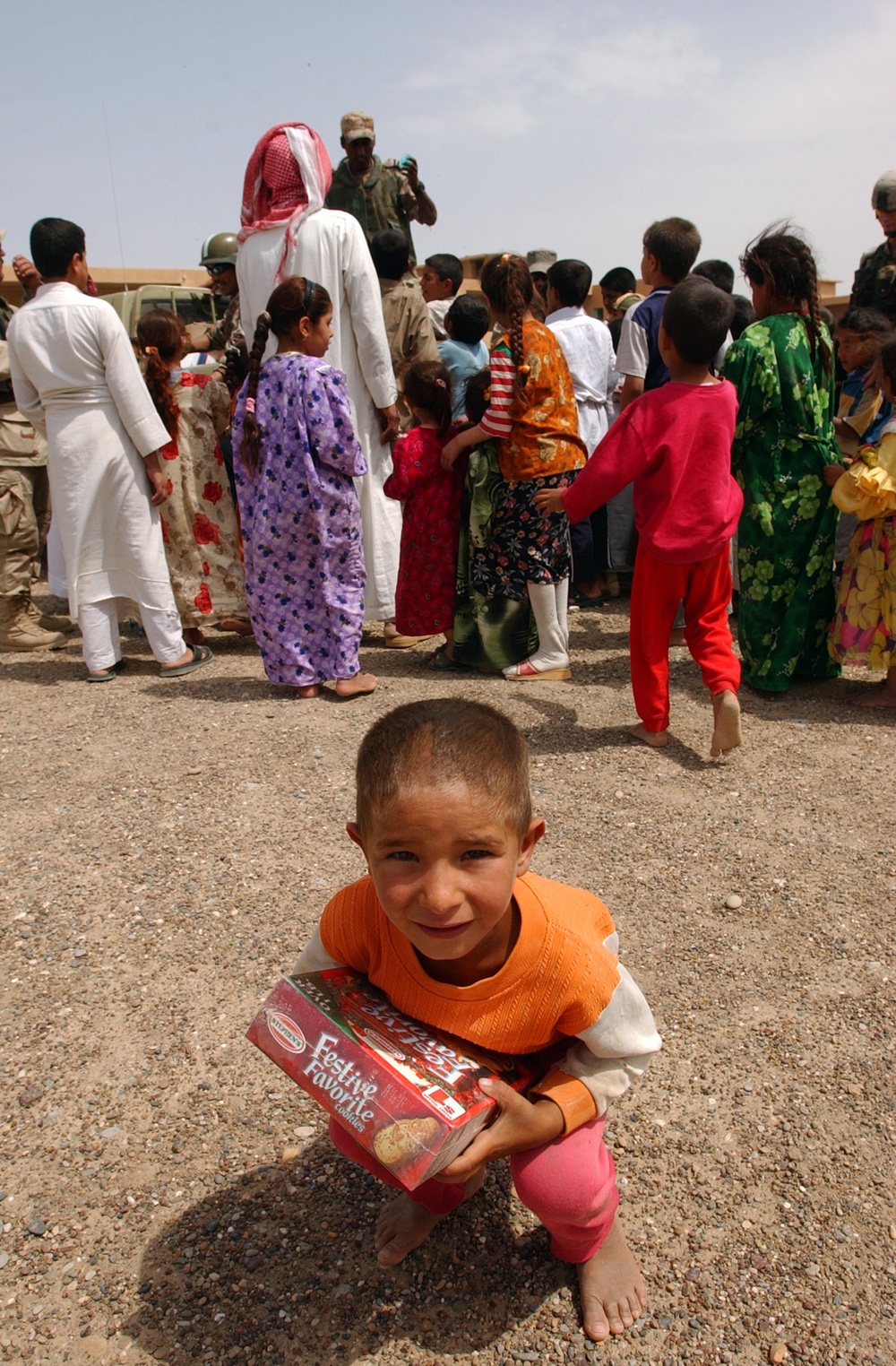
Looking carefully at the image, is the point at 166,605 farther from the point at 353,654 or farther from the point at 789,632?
the point at 789,632

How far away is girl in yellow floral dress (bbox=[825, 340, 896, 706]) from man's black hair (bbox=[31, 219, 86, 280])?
3.50m

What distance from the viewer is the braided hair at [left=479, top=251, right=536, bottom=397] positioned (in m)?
4.33

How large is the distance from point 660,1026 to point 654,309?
3.50 metres

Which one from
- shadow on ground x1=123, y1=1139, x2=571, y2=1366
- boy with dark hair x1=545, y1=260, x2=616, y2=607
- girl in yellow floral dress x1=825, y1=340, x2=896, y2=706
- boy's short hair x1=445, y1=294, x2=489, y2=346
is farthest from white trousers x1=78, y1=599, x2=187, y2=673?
shadow on ground x1=123, y1=1139, x2=571, y2=1366

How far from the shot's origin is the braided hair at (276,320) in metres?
4.25

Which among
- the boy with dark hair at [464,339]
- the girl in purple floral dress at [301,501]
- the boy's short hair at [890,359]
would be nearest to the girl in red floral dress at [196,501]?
the girl in purple floral dress at [301,501]

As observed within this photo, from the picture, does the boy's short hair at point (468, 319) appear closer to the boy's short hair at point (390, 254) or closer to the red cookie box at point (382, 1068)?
the boy's short hair at point (390, 254)

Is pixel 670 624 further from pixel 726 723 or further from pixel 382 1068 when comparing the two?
pixel 382 1068

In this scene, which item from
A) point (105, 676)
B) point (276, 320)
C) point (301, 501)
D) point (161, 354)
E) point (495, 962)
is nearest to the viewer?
point (495, 962)

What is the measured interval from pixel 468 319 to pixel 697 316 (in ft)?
7.69

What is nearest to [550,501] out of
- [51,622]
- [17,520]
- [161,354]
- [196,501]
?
[196,501]

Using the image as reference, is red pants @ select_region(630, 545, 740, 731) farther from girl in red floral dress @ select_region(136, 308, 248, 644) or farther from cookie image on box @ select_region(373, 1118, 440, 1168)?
girl in red floral dress @ select_region(136, 308, 248, 644)

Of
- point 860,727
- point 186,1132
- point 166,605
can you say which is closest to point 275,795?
point 186,1132

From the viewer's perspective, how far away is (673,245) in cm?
461
